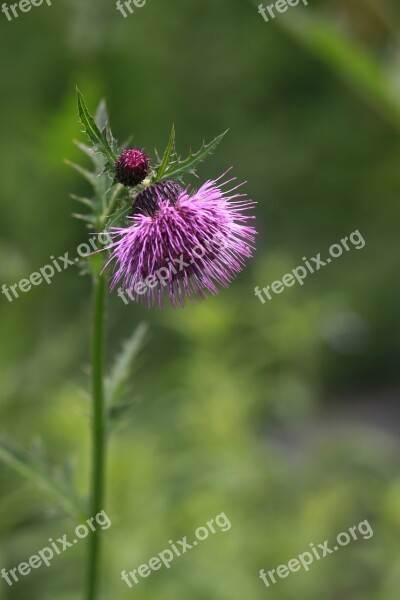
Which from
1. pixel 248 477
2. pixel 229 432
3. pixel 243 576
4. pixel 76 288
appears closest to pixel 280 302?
pixel 229 432

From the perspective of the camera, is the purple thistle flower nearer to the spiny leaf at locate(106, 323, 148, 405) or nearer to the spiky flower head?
the spiky flower head

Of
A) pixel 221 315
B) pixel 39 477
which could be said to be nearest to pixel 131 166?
pixel 39 477

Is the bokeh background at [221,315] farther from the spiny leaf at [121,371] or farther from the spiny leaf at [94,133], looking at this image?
the spiny leaf at [94,133]

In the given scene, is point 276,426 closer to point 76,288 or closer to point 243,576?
point 76,288

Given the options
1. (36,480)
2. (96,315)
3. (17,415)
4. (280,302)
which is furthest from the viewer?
(280,302)

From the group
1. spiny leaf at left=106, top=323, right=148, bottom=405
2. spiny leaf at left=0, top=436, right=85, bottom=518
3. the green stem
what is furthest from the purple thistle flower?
spiny leaf at left=0, top=436, right=85, bottom=518
